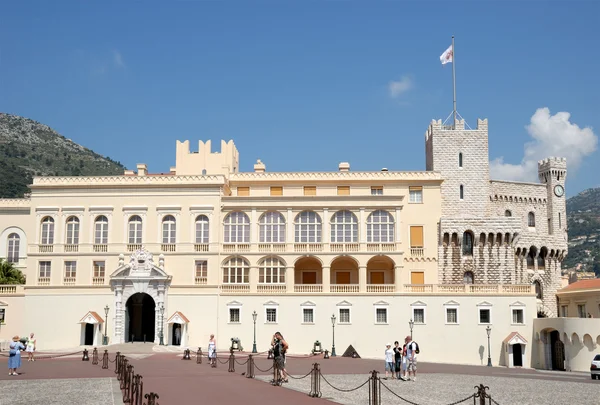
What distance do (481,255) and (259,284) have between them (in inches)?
787

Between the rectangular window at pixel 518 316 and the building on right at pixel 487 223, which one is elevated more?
the building on right at pixel 487 223

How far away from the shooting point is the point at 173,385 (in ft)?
96.9

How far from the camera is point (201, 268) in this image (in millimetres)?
61031

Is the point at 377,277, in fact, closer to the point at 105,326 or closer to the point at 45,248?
the point at 105,326

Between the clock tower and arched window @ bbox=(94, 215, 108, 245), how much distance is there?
43.8 m

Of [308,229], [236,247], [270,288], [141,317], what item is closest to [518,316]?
[308,229]

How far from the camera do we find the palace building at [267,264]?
58719 millimetres

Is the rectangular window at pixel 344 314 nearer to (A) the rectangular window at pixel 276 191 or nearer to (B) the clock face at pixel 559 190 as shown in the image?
(A) the rectangular window at pixel 276 191

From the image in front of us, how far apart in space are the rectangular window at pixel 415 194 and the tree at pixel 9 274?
112 feet

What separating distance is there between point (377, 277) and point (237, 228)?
41.5ft

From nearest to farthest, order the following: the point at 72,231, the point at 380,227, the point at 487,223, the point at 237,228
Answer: the point at 380,227, the point at 237,228, the point at 72,231, the point at 487,223

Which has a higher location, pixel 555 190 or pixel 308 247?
pixel 555 190

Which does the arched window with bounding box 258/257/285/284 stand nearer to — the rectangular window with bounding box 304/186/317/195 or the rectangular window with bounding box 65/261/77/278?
the rectangular window with bounding box 304/186/317/195

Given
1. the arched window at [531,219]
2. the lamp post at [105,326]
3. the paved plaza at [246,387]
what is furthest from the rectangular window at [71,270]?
the arched window at [531,219]
